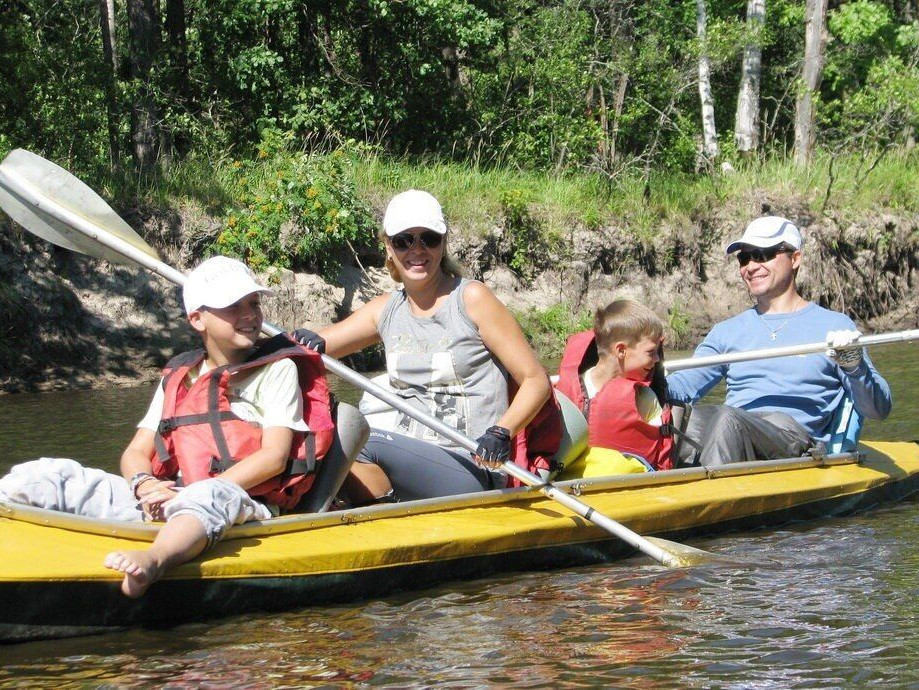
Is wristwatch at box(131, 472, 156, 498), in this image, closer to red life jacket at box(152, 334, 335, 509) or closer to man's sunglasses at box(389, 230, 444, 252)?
red life jacket at box(152, 334, 335, 509)

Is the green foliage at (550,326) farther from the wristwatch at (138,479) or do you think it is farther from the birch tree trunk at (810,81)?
the wristwatch at (138,479)

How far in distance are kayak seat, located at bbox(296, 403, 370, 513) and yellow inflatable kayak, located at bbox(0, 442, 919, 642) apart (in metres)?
0.09

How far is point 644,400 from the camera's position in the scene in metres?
5.11

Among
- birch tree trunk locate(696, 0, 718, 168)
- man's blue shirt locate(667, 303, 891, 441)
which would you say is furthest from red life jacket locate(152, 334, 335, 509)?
birch tree trunk locate(696, 0, 718, 168)

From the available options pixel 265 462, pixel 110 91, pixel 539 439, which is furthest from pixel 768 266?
pixel 110 91

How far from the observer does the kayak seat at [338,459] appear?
416 cm

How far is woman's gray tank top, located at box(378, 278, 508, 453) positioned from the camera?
4.43 m

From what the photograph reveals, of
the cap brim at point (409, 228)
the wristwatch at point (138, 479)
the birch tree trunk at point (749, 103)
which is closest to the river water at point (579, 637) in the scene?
the wristwatch at point (138, 479)

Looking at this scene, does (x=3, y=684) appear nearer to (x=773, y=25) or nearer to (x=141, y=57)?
(x=141, y=57)

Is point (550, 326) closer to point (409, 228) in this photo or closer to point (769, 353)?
point (769, 353)

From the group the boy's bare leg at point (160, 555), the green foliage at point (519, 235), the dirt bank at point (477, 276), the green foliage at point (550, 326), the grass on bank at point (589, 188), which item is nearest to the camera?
the boy's bare leg at point (160, 555)

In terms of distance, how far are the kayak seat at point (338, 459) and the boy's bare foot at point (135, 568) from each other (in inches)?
29.1

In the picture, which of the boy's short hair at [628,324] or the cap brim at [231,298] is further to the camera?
the boy's short hair at [628,324]

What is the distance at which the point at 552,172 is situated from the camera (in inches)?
610
